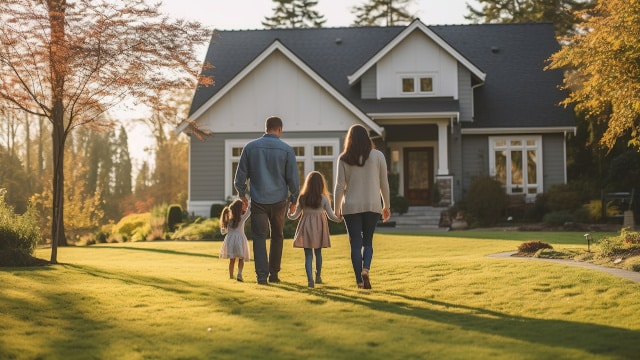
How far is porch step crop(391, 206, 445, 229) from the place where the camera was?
80.5ft

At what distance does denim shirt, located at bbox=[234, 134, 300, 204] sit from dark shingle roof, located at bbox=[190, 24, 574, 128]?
16.8 meters

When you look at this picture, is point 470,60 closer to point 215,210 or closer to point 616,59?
point 215,210

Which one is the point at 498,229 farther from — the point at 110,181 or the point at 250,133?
the point at 110,181

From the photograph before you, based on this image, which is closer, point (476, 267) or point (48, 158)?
point (476, 267)

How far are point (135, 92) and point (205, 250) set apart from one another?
4.53 m

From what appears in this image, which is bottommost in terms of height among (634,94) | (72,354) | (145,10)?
(72,354)

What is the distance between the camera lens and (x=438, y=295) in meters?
9.09

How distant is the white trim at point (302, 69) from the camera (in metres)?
24.5

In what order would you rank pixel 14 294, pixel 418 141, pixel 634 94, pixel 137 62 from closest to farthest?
1. pixel 14 294
2. pixel 634 94
3. pixel 137 62
4. pixel 418 141

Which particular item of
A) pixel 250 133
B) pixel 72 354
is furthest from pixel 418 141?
pixel 72 354

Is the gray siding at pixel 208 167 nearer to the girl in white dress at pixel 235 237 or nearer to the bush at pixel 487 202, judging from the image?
the bush at pixel 487 202

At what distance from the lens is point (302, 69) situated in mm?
24953

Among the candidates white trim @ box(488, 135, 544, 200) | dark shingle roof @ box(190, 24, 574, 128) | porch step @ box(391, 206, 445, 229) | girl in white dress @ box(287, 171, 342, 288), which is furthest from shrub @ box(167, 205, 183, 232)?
girl in white dress @ box(287, 171, 342, 288)

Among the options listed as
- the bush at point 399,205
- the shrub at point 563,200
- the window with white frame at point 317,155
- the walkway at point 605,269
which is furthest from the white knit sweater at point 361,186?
the shrub at point 563,200
